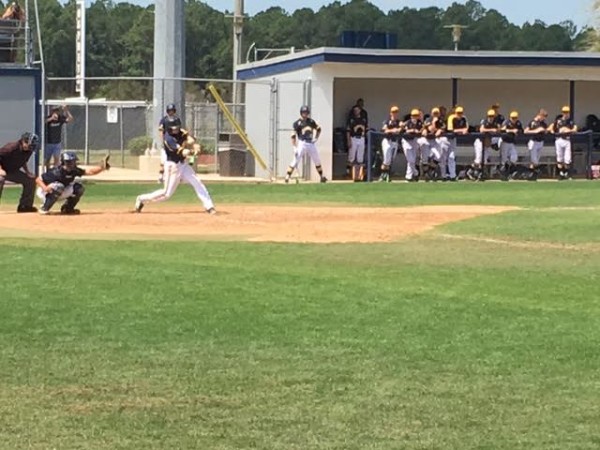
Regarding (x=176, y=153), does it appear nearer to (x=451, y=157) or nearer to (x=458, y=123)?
(x=451, y=157)

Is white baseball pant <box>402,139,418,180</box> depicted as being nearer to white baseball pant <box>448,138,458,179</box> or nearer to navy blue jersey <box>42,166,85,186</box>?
white baseball pant <box>448,138,458,179</box>

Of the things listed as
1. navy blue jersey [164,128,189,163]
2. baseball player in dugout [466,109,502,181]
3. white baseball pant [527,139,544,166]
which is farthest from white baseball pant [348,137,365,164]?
navy blue jersey [164,128,189,163]

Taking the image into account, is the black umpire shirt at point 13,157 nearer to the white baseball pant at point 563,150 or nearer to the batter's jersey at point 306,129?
the batter's jersey at point 306,129

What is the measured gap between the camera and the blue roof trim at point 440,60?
31922 mm

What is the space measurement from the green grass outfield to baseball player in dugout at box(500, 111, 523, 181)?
16.2m

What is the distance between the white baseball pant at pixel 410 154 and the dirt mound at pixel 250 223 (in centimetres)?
875

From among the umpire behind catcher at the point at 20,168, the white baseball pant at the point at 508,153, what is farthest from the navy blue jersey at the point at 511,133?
the umpire behind catcher at the point at 20,168

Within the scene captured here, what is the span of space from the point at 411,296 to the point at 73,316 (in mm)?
3054

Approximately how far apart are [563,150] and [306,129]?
729 cm

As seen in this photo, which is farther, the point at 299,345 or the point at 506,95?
the point at 506,95

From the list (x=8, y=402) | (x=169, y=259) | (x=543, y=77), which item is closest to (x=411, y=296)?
(x=169, y=259)

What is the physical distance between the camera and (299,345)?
356 inches

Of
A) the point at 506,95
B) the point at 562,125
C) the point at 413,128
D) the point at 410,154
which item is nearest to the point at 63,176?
the point at 413,128

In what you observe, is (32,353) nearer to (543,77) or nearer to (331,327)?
(331,327)
